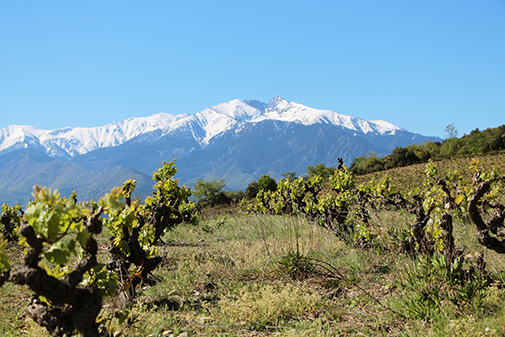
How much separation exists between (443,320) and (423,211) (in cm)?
242

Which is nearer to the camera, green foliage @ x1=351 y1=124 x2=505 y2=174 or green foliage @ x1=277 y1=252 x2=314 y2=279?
green foliage @ x1=277 y1=252 x2=314 y2=279

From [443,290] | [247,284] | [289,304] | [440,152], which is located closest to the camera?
[443,290]

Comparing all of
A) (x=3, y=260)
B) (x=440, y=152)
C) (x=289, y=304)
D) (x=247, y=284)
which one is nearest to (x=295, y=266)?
(x=247, y=284)

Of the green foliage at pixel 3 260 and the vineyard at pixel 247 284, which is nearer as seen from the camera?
the green foliage at pixel 3 260

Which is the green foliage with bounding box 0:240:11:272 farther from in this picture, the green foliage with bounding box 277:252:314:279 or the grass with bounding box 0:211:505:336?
the green foliage with bounding box 277:252:314:279

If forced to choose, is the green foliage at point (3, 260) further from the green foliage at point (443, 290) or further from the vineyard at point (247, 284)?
the green foliage at point (443, 290)

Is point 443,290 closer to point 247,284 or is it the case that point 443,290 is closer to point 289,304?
point 289,304

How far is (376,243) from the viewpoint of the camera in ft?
24.3

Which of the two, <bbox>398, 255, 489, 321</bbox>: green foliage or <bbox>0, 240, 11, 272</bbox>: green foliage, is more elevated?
<bbox>0, 240, 11, 272</bbox>: green foliage

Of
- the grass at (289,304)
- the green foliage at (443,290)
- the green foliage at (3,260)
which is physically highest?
the green foliage at (3,260)

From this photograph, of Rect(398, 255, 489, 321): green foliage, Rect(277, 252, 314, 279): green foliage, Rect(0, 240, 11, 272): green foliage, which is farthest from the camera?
Rect(277, 252, 314, 279): green foliage

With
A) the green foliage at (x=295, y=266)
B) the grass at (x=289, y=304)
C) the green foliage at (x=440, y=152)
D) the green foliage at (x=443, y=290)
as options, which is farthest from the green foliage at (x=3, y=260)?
the green foliage at (x=440, y=152)

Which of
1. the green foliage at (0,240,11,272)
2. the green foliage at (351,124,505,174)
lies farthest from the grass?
the green foliage at (351,124,505,174)

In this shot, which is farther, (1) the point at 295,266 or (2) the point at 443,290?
(1) the point at 295,266
